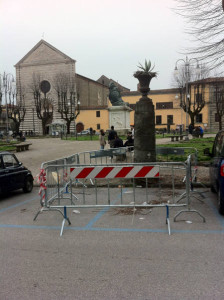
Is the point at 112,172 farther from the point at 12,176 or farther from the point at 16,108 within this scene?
the point at 16,108

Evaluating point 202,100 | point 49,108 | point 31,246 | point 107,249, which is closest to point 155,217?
point 107,249

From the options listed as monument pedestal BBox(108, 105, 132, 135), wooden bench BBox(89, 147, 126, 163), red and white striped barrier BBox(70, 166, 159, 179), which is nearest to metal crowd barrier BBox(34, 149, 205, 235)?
red and white striped barrier BBox(70, 166, 159, 179)

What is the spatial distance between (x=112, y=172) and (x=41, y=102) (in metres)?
59.2

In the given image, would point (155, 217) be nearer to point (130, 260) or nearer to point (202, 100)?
point (130, 260)

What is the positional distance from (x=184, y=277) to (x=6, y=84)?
51.9 meters

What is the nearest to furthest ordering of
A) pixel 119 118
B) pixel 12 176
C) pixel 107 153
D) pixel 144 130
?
1. pixel 12 176
2. pixel 144 130
3. pixel 107 153
4. pixel 119 118

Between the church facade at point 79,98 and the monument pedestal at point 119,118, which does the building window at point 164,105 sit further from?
the monument pedestal at point 119,118

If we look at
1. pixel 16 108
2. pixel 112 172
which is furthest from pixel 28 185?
pixel 16 108

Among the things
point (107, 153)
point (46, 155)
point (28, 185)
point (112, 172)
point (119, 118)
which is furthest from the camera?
point (119, 118)

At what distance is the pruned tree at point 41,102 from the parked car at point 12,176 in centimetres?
5035

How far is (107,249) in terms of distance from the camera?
4863 mm

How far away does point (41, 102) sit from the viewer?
6325 centimetres

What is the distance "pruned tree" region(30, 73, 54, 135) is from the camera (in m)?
59.6

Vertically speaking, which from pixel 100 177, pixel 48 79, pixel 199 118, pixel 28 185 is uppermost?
pixel 48 79
